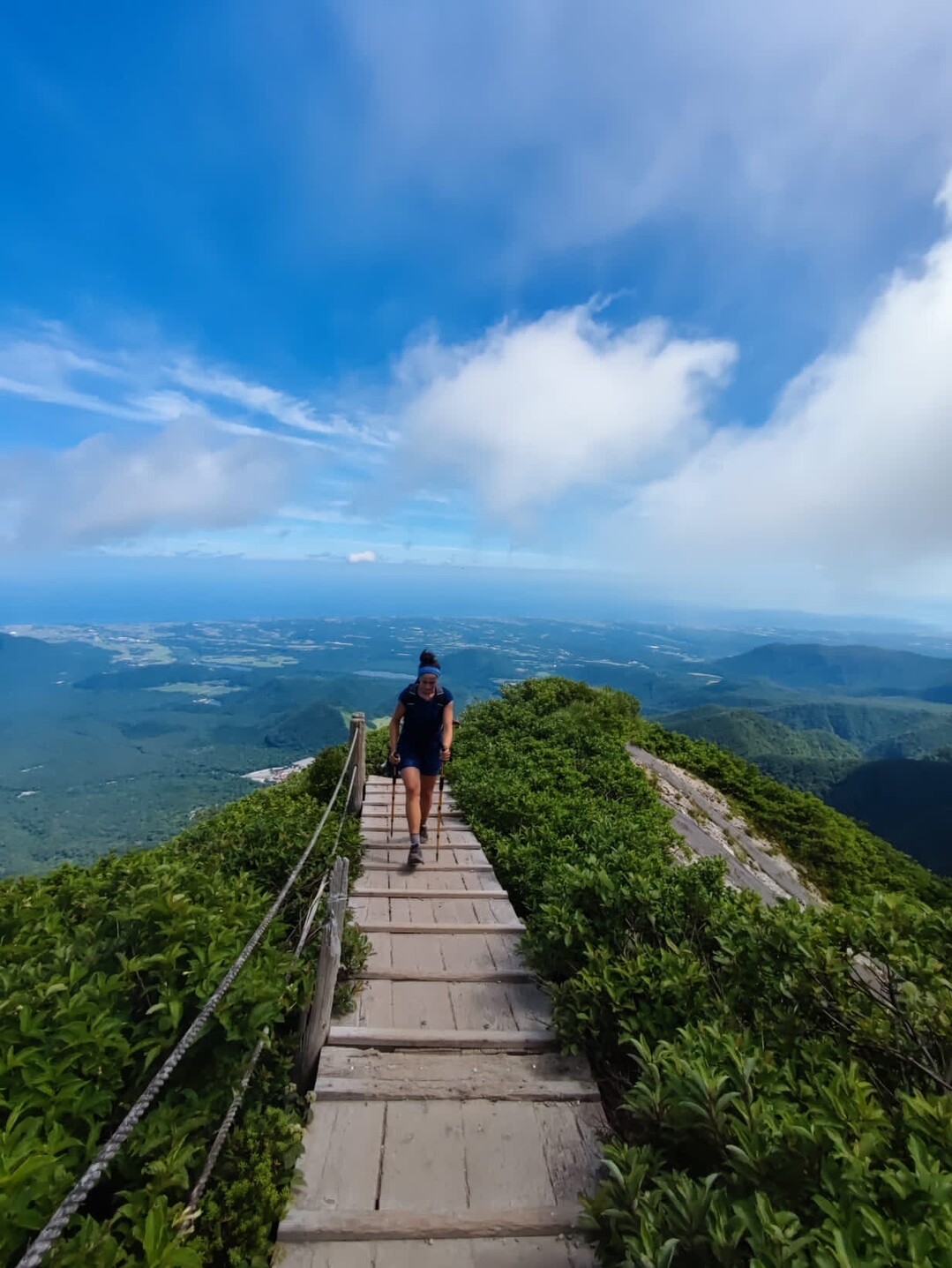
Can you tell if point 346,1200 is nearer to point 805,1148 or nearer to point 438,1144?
point 438,1144

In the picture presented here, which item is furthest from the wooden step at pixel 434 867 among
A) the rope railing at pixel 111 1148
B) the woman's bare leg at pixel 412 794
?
the rope railing at pixel 111 1148

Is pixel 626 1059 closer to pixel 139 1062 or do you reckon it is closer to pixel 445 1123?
pixel 445 1123

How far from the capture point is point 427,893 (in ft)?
20.9

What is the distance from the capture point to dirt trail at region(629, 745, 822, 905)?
30.0 feet

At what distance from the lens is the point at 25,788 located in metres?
80.9

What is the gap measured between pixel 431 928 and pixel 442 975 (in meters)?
0.73

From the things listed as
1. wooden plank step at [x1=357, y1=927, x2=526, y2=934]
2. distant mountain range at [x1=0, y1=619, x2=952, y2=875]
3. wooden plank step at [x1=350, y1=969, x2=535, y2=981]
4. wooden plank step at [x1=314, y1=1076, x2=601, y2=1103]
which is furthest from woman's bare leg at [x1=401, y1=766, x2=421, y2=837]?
distant mountain range at [x1=0, y1=619, x2=952, y2=875]

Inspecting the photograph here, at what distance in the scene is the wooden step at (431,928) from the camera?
560 cm

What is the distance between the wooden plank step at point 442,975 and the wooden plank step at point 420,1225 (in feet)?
6.38

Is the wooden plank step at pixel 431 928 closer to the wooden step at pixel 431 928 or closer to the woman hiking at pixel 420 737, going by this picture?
the wooden step at pixel 431 928

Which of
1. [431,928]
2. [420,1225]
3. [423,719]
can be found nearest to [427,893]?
[431,928]

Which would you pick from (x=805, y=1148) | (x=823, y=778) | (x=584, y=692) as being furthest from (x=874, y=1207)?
(x=823, y=778)

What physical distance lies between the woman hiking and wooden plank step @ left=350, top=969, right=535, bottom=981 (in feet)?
7.11

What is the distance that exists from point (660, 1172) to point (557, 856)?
391 cm
